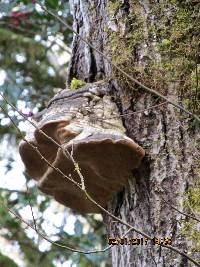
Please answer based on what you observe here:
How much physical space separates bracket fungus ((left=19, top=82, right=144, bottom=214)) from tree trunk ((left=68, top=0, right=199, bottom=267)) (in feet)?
0.16

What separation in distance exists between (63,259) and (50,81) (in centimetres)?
136

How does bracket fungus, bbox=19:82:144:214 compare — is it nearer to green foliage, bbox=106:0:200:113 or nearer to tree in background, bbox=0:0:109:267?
green foliage, bbox=106:0:200:113

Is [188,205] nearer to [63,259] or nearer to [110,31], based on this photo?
[110,31]

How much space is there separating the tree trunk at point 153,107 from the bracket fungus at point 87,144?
0.16 feet

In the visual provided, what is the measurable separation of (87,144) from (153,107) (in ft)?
0.80

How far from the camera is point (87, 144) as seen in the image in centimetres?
181

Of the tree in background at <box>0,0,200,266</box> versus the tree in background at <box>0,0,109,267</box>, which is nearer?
the tree in background at <box>0,0,200,266</box>

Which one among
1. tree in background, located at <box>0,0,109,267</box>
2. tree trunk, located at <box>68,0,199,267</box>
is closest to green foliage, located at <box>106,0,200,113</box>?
tree trunk, located at <box>68,0,199,267</box>

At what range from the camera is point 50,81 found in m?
4.33

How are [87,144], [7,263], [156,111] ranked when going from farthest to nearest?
1. [7,263]
2. [156,111]
3. [87,144]

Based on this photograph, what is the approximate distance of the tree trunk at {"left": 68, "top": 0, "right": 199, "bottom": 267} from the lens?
5.92ft

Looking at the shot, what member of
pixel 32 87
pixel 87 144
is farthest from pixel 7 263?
pixel 87 144

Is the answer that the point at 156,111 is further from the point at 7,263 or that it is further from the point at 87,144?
the point at 7,263

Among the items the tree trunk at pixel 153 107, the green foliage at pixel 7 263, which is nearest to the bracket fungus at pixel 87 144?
the tree trunk at pixel 153 107
